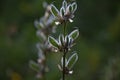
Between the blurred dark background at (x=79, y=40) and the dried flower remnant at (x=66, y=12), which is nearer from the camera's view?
the dried flower remnant at (x=66, y=12)

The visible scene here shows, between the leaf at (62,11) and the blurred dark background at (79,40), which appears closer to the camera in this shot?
the leaf at (62,11)

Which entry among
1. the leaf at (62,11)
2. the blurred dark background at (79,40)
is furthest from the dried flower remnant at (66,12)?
the blurred dark background at (79,40)

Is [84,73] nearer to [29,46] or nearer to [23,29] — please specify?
[29,46]

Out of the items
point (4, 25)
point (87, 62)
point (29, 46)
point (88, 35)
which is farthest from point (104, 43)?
point (4, 25)

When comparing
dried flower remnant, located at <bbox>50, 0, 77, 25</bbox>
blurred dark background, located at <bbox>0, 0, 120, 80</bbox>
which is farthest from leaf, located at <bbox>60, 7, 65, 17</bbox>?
blurred dark background, located at <bbox>0, 0, 120, 80</bbox>

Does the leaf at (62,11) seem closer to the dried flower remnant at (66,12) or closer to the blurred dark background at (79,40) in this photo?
the dried flower remnant at (66,12)

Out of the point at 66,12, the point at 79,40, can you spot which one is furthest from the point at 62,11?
the point at 79,40

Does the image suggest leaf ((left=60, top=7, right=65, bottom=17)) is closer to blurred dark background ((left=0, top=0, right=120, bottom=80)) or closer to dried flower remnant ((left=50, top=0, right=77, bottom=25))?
dried flower remnant ((left=50, top=0, right=77, bottom=25))

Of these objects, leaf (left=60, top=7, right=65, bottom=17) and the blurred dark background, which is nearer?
leaf (left=60, top=7, right=65, bottom=17)
